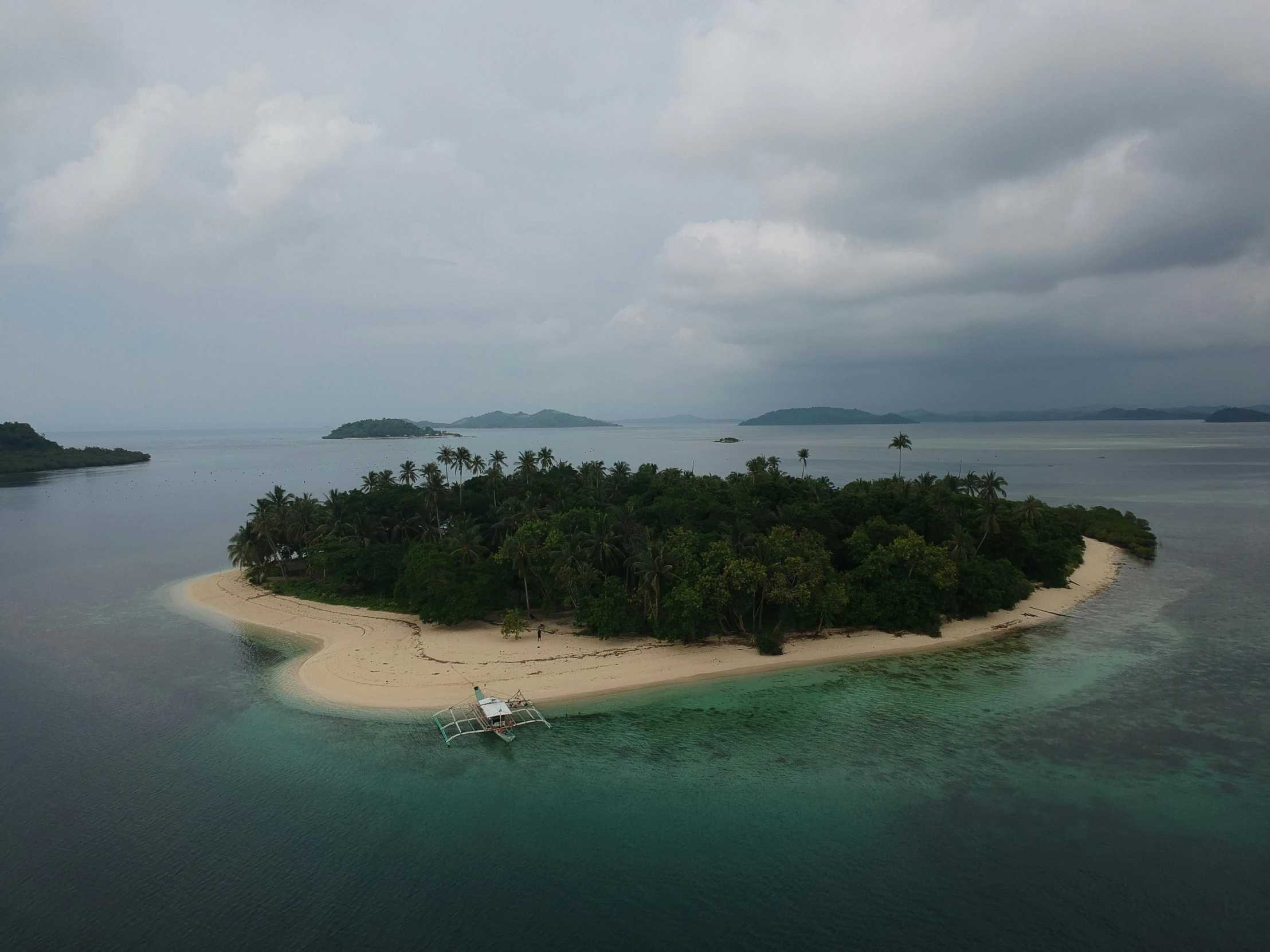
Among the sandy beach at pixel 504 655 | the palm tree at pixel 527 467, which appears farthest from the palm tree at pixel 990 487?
the palm tree at pixel 527 467

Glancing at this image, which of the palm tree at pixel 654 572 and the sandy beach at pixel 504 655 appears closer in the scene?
the sandy beach at pixel 504 655

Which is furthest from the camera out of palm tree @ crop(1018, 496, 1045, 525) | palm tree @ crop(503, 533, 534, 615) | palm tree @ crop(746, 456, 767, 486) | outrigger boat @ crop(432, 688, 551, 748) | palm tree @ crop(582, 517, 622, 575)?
palm tree @ crop(746, 456, 767, 486)

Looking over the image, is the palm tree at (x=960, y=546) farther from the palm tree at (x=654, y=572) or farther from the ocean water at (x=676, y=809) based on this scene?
the palm tree at (x=654, y=572)

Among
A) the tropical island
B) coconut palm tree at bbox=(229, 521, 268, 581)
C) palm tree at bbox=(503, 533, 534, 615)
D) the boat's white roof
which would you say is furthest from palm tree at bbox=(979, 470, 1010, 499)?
coconut palm tree at bbox=(229, 521, 268, 581)

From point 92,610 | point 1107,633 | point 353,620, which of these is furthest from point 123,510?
point 1107,633

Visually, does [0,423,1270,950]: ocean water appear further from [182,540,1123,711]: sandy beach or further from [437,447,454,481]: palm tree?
[437,447,454,481]: palm tree

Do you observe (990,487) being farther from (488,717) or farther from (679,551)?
(488,717)
